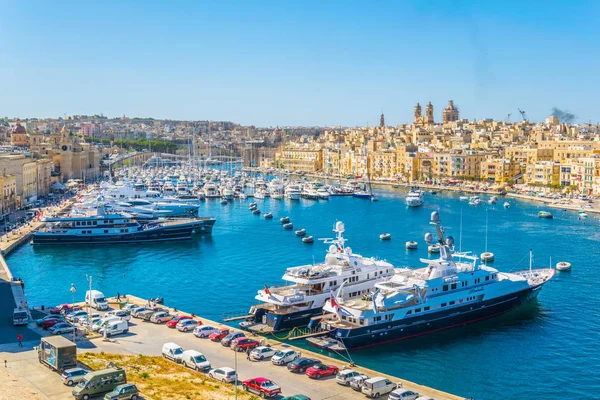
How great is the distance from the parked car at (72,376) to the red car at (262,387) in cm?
289

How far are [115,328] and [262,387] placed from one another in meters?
5.44

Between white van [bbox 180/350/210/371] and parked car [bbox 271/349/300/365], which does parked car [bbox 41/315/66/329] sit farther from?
parked car [bbox 271/349/300/365]

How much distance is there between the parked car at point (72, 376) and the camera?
12352mm

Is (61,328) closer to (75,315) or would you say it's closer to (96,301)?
(75,315)

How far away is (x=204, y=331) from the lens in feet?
54.7

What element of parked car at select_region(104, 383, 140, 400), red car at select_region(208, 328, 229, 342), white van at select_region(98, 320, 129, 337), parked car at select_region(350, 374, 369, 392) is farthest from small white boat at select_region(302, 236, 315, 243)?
parked car at select_region(104, 383, 140, 400)

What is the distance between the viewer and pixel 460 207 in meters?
48.1

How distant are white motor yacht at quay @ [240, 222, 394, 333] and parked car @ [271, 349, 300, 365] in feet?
10.9

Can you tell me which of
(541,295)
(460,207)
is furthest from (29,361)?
(460,207)

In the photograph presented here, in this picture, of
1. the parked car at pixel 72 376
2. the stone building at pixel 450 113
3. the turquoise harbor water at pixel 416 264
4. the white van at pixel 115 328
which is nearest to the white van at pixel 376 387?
the turquoise harbor water at pixel 416 264

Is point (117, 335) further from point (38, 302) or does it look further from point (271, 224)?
point (271, 224)

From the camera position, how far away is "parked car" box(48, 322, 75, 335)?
1622cm

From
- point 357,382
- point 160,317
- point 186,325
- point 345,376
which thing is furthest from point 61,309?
point 357,382

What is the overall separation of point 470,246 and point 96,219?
17521mm
